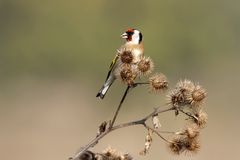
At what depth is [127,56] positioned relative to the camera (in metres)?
4.51

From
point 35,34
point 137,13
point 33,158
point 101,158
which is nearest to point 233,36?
point 137,13

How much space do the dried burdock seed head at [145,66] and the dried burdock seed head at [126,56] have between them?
0.14ft

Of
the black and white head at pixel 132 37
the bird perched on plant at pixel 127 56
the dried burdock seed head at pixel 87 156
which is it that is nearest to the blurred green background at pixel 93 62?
the black and white head at pixel 132 37

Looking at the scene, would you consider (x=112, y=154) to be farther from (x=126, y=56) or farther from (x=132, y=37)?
(x=132, y=37)

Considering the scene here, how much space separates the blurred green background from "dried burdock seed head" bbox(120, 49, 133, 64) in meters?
14.3

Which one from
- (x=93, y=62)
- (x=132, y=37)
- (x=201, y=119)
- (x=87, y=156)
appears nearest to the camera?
(x=87, y=156)

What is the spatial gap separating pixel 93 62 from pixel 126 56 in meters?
23.2

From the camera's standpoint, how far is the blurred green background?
70.8 ft

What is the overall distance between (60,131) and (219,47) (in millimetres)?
10555

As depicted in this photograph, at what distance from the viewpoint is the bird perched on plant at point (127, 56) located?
453 centimetres

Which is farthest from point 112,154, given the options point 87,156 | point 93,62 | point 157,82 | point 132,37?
point 93,62

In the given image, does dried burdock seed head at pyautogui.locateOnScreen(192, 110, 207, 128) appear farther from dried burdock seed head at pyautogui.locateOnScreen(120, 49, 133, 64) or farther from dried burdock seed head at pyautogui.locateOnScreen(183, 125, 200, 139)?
dried burdock seed head at pyautogui.locateOnScreen(120, 49, 133, 64)

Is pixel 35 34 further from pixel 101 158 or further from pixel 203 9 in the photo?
pixel 101 158

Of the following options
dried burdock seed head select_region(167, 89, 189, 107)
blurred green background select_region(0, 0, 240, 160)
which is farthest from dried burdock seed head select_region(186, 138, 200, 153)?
blurred green background select_region(0, 0, 240, 160)
